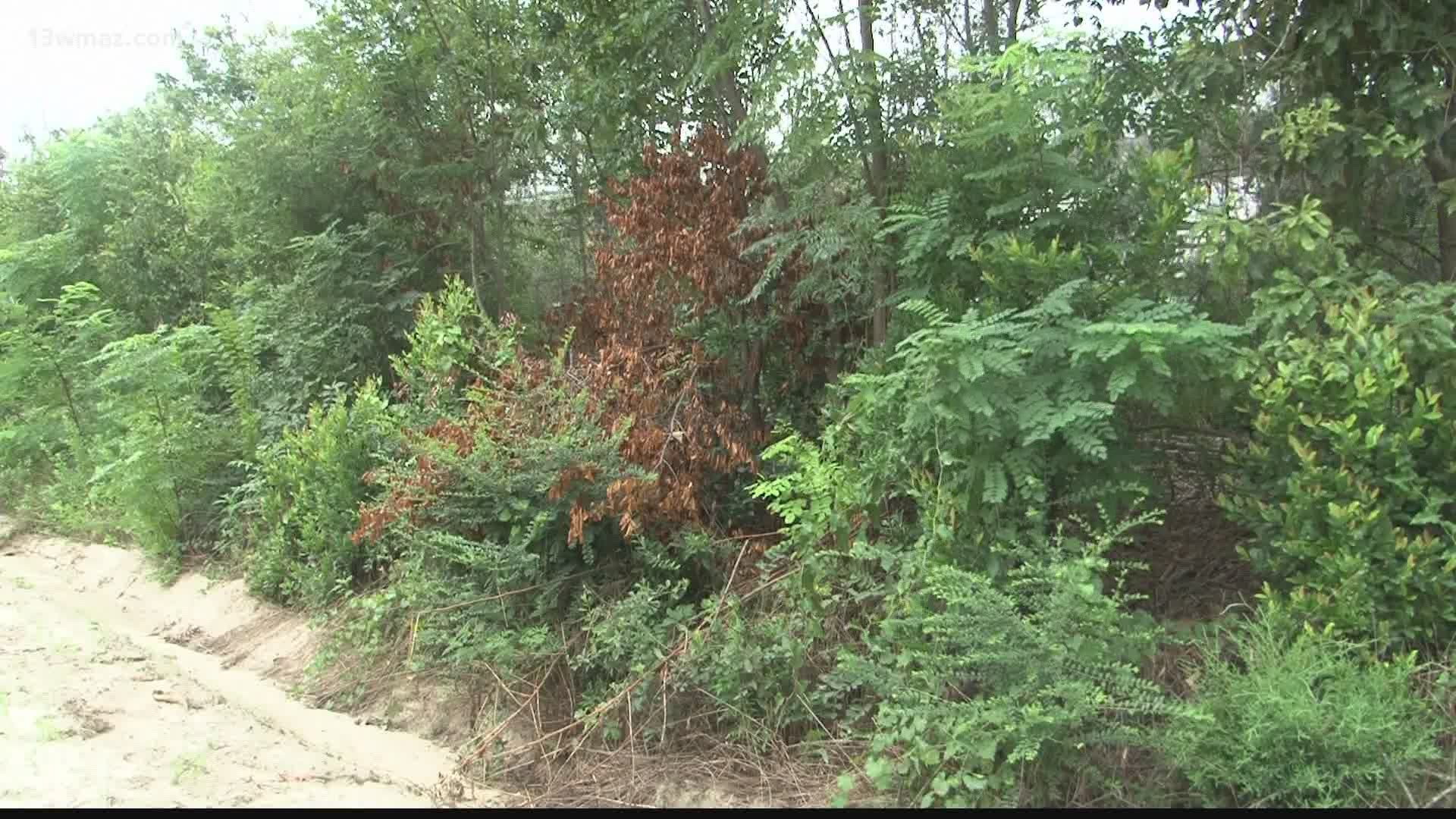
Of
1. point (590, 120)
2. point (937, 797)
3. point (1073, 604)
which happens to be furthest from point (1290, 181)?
point (590, 120)

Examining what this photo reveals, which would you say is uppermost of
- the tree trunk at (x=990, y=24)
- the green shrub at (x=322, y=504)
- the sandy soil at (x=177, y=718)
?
the tree trunk at (x=990, y=24)

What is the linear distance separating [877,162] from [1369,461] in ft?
12.2

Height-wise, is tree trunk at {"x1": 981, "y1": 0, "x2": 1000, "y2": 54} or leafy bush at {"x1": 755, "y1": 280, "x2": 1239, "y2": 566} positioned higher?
tree trunk at {"x1": 981, "y1": 0, "x2": 1000, "y2": 54}

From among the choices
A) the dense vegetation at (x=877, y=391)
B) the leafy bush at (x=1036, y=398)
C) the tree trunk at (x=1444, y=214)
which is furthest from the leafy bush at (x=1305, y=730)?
the tree trunk at (x=1444, y=214)

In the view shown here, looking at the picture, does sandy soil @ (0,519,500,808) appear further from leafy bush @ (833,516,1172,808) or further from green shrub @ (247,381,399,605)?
leafy bush @ (833,516,1172,808)

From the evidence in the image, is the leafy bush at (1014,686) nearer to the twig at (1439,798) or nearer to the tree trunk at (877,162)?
the twig at (1439,798)

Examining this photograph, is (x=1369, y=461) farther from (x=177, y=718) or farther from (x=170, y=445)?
(x=170, y=445)

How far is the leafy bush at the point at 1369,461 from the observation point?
3.88 metres

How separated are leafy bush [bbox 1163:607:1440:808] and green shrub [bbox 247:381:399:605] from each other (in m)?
5.79

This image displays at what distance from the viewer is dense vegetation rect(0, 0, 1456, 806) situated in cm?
395

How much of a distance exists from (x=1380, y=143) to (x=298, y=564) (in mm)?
8303

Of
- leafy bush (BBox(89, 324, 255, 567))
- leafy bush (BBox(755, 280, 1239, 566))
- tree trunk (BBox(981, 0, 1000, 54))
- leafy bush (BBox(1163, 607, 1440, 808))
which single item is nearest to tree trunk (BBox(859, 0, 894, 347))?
tree trunk (BBox(981, 0, 1000, 54))

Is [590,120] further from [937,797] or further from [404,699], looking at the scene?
[937,797]

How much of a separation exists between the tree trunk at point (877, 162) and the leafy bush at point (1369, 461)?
256 centimetres
